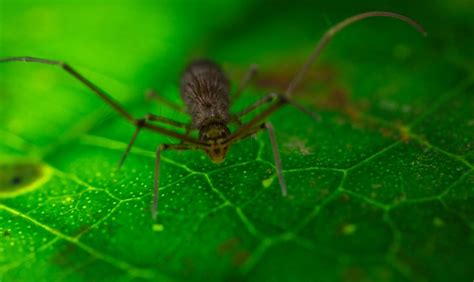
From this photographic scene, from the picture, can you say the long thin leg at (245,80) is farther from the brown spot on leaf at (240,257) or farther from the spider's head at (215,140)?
the brown spot on leaf at (240,257)

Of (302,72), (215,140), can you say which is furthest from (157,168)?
(302,72)

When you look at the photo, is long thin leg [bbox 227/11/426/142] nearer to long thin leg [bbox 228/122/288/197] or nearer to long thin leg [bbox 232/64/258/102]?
long thin leg [bbox 228/122/288/197]

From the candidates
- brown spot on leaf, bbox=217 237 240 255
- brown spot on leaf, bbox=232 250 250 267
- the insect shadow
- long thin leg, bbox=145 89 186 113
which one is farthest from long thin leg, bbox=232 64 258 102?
brown spot on leaf, bbox=232 250 250 267

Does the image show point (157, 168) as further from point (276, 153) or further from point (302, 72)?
point (302, 72)

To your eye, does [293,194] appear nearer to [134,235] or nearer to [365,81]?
[134,235]

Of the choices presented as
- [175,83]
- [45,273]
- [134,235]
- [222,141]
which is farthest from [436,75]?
[45,273]

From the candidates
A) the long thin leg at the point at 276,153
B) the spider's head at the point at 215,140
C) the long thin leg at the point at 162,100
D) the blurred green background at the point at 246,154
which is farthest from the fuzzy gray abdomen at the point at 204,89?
the long thin leg at the point at 276,153
